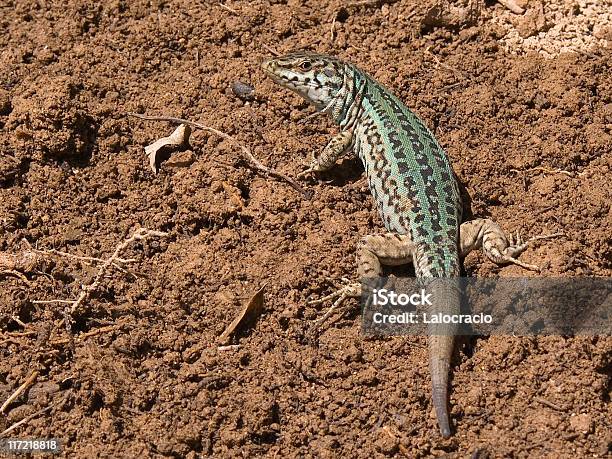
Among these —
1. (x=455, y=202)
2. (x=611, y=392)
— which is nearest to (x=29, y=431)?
(x=455, y=202)

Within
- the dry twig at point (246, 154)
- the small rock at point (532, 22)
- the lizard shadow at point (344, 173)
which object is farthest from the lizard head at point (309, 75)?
the small rock at point (532, 22)

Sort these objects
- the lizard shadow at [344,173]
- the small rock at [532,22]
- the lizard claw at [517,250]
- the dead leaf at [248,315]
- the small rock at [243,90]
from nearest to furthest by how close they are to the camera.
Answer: the dead leaf at [248,315]
the lizard claw at [517,250]
the lizard shadow at [344,173]
the small rock at [243,90]
the small rock at [532,22]

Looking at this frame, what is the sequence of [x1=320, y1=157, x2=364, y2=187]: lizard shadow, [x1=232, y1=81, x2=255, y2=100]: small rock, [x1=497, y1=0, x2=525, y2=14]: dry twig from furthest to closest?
[x1=497, y1=0, x2=525, y2=14]: dry twig, [x1=232, y1=81, x2=255, y2=100]: small rock, [x1=320, y1=157, x2=364, y2=187]: lizard shadow

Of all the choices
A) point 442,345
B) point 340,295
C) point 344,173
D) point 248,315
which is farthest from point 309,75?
point 442,345

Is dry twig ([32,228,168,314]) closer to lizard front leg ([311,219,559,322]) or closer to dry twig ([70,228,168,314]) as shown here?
dry twig ([70,228,168,314])

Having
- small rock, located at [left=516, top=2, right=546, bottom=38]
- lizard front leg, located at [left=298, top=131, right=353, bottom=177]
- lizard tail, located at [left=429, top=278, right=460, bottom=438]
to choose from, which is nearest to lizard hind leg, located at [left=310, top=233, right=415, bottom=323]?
lizard tail, located at [left=429, top=278, right=460, bottom=438]

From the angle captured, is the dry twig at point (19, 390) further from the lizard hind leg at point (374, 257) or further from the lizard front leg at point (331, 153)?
the lizard front leg at point (331, 153)

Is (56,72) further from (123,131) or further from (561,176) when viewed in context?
(561,176)
